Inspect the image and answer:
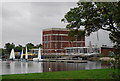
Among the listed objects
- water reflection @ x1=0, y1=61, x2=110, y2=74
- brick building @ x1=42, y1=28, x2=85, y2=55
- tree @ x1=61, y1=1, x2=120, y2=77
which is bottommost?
water reflection @ x1=0, y1=61, x2=110, y2=74

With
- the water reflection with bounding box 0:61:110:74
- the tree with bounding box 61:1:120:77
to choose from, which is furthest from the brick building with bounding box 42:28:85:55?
the tree with bounding box 61:1:120:77

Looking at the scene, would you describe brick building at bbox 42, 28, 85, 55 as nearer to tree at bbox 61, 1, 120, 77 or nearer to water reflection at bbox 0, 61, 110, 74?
water reflection at bbox 0, 61, 110, 74

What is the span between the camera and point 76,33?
528 inches

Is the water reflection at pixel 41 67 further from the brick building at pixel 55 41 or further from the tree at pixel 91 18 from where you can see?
the brick building at pixel 55 41

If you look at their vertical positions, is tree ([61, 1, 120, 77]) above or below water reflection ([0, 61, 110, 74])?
above

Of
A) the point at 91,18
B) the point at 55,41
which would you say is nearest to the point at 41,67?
the point at 91,18

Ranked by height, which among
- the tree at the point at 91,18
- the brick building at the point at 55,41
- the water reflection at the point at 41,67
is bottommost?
the water reflection at the point at 41,67

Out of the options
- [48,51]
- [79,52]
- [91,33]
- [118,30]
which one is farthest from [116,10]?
[48,51]

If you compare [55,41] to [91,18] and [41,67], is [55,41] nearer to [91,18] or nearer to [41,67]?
[41,67]

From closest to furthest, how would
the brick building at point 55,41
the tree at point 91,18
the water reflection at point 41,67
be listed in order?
the tree at point 91,18, the water reflection at point 41,67, the brick building at point 55,41

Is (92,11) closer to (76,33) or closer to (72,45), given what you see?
(76,33)

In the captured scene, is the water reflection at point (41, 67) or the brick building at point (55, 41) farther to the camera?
the brick building at point (55, 41)

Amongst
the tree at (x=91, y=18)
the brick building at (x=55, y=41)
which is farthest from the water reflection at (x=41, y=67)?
the brick building at (x=55, y=41)

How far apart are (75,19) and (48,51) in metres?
72.0
